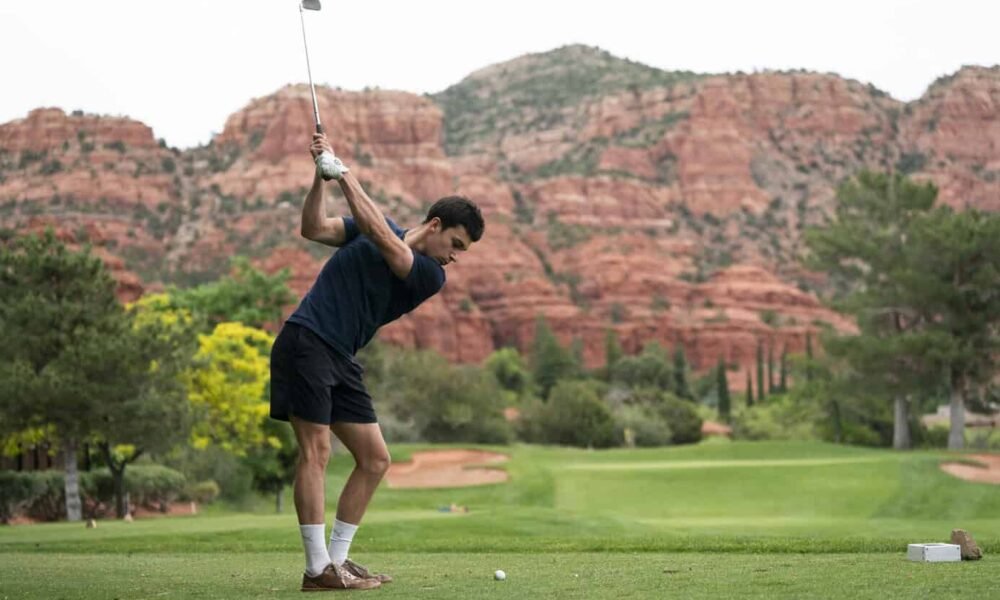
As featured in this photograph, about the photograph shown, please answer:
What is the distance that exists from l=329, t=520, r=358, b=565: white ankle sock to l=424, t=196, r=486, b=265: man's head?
5.30 feet

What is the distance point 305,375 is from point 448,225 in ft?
4.00

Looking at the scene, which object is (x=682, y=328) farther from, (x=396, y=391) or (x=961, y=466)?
(x=961, y=466)

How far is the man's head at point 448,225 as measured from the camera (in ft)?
23.0

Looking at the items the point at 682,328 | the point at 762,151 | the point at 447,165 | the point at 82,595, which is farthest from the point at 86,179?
the point at 82,595

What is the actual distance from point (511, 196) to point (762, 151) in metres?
35.2

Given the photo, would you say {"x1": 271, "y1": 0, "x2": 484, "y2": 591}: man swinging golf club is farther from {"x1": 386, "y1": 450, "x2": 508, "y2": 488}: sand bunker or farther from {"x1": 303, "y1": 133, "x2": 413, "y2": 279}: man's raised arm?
{"x1": 386, "y1": 450, "x2": 508, "y2": 488}: sand bunker

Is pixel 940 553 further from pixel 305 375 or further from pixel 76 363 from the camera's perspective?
pixel 76 363

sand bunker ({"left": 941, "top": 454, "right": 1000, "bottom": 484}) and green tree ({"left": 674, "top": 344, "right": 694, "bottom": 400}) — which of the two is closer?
sand bunker ({"left": 941, "top": 454, "right": 1000, "bottom": 484})

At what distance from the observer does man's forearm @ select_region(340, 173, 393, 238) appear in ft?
21.7

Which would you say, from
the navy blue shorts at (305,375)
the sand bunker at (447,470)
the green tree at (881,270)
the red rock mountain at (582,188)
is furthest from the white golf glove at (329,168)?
the red rock mountain at (582,188)

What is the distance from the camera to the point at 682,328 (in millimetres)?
124812

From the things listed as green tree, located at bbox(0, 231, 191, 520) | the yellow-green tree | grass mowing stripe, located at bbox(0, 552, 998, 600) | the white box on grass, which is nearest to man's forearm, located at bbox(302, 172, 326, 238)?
grass mowing stripe, located at bbox(0, 552, 998, 600)

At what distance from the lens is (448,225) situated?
7023 mm

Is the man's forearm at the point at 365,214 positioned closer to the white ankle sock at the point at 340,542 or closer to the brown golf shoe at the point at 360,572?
the white ankle sock at the point at 340,542
